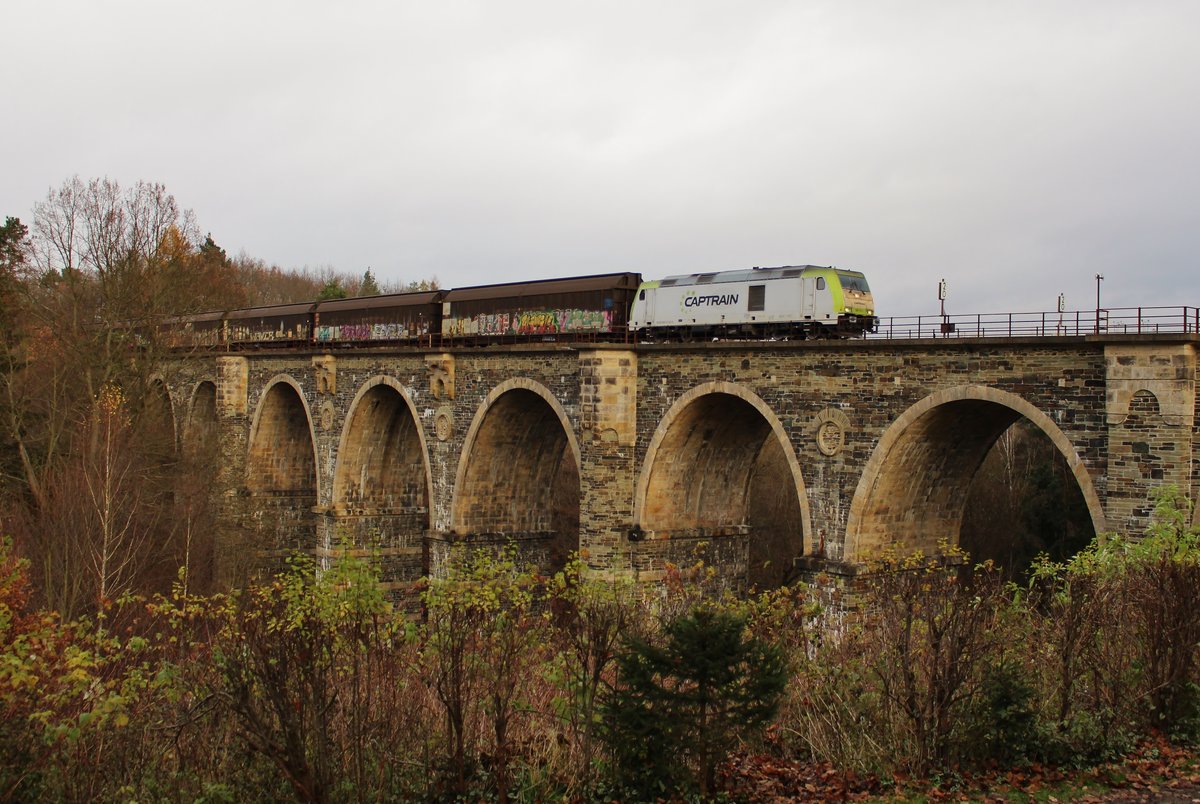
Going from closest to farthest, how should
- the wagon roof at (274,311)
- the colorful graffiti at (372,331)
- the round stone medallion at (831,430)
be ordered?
the round stone medallion at (831,430)
the colorful graffiti at (372,331)
the wagon roof at (274,311)

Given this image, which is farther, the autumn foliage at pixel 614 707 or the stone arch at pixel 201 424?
the stone arch at pixel 201 424

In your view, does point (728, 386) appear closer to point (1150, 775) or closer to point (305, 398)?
point (1150, 775)

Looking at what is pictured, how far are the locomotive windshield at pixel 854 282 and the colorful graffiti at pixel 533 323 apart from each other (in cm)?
712

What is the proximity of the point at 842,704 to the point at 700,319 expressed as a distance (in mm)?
14835

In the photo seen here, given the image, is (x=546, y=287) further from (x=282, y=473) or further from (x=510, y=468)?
(x=282, y=473)

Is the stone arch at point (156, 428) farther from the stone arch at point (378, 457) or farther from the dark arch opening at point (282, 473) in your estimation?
the stone arch at point (378, 457)

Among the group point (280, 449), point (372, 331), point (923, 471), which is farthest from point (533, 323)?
point (280, 449)

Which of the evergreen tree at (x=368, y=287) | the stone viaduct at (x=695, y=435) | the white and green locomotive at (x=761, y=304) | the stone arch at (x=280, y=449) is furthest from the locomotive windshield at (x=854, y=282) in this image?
the evergreen tree at (x=368, y=287)

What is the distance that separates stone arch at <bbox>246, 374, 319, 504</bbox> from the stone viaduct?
0.15 meters

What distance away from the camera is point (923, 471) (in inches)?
787

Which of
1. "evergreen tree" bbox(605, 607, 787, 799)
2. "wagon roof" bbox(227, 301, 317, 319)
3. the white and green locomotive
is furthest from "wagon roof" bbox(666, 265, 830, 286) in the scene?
"wagon roof" bbox(227, 301, 317, 319)

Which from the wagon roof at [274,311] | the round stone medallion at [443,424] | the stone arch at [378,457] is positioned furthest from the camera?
the wagon roof at [274,311]

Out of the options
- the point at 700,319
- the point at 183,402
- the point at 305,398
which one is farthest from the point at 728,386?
the point at 183,402

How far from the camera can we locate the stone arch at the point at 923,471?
61.9 feet
